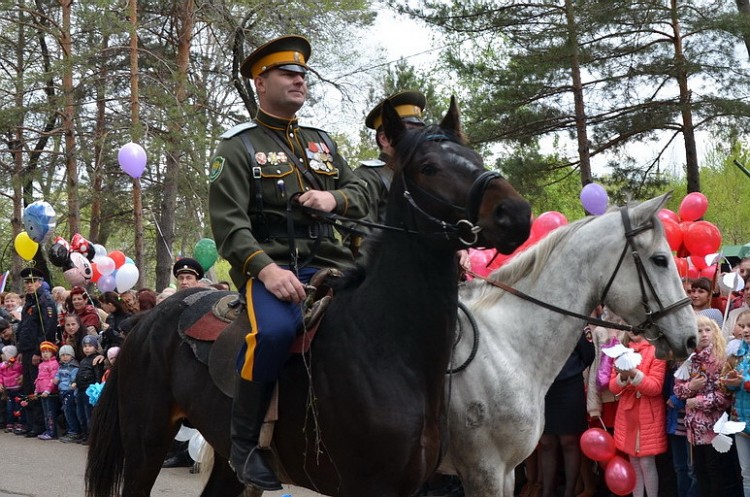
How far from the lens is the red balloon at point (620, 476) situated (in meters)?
7.34

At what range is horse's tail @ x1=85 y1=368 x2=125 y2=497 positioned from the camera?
5602 millimetres

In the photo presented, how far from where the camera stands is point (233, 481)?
541 cm

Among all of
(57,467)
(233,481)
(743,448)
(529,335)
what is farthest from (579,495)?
(57,467)

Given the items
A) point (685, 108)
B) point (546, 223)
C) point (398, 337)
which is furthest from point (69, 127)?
point (398, 337)

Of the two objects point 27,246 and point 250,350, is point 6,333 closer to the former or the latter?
point 27,246

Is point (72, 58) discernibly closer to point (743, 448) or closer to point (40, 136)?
point (40, 136)

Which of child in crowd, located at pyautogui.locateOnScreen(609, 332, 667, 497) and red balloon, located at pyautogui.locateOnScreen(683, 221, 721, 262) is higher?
red balloon, located at pyautogui.locateOnScreen(683, 221, 721, 262)

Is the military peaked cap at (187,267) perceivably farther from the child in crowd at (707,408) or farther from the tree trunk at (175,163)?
the tree trunk at (175,163)

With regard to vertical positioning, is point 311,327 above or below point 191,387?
above

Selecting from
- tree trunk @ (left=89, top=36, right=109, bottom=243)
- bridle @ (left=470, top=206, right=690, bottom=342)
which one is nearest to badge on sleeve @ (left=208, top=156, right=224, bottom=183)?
bridle @ (left=470, top=206, right=690, bottom=342)

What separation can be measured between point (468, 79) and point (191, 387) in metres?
13.2

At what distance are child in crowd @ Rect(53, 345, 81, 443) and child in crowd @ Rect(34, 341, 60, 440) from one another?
1.43ft

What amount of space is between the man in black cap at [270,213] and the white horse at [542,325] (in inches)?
51.9

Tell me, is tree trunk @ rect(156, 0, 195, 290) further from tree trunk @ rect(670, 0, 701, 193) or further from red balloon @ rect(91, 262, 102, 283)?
tree trunk @ rect(670, 0, 701, 193)
